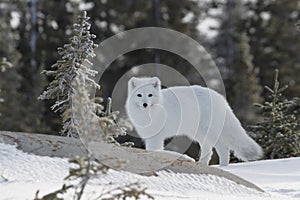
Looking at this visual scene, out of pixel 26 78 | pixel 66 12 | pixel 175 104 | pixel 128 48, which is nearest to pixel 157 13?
pixel 128 48

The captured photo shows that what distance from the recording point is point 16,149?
6.13m

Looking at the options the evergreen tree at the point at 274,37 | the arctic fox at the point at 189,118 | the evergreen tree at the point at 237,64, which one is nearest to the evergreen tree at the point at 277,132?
the arctic fox at the point at 189,118

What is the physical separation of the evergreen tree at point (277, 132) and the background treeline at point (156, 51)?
35.8ft

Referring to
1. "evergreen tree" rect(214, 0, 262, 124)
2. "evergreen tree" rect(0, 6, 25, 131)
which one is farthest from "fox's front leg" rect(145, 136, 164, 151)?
"evergreen tree" rect(214, 0, 262, 124)

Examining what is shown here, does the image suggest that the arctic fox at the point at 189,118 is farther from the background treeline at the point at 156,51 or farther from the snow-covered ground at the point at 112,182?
the background treeline at the point at 156,51

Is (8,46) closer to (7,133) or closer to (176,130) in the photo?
(176,130)

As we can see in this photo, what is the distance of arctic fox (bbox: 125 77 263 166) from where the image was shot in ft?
32.0

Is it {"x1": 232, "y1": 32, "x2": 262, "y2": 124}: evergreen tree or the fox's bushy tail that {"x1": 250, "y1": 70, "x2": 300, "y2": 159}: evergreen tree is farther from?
{"x1": 232, "y1": 32, "x2": 262, "y2": 124}: evergreen tree

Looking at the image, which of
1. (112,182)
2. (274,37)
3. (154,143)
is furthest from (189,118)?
(274,37)

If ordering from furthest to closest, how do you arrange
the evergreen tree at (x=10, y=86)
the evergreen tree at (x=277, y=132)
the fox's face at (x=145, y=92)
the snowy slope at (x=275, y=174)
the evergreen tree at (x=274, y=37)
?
the evergreen tree at (x=274, y=37) → the evergreen tree at (x=10, y=86) → the evergreen tree at (x=277, y=132) → the fox's face at (x=145, y=92) → the snowy slope at (x=275, y=174)

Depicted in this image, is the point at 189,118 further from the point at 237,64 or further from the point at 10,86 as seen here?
the point at 237,64

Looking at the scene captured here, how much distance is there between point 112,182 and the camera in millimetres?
5598

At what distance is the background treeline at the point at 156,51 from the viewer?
2412 centimetres

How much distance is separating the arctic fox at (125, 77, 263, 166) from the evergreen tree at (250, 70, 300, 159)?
2.25 m
